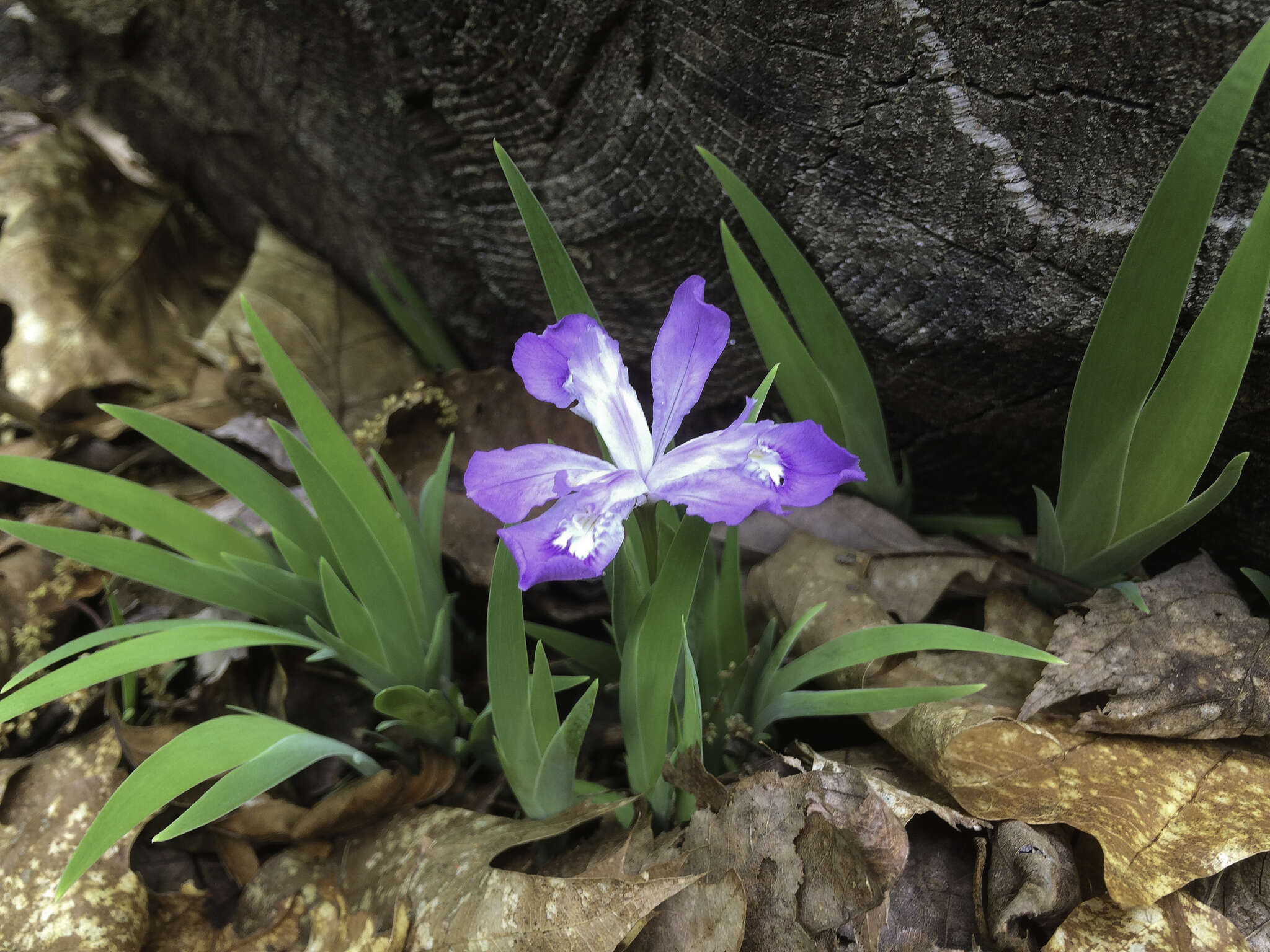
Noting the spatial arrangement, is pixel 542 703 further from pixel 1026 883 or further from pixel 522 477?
pixel 1026 883

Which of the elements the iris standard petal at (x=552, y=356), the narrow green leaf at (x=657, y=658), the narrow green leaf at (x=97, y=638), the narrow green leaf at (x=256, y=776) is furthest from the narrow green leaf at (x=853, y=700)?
the narrow green leaf at (x=97, y=638)

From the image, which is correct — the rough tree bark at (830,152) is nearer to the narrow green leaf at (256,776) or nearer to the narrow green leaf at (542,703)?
the narrow green leaf at (542,703)

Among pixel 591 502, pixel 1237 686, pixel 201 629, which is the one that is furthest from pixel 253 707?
pixel 1237 686

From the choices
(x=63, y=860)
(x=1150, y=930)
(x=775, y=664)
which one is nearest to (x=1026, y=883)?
(x=1150, y=930)

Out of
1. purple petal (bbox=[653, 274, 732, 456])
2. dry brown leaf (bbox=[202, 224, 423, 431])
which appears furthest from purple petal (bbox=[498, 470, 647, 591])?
dry brown leaf (bbox=[202, 224, 423, 431])

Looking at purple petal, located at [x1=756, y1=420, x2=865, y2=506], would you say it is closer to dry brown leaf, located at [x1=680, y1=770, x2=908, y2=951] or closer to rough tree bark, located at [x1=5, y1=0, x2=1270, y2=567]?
dry brown leaf, located at [x1=680, y1=770, x2=908, y2=951]

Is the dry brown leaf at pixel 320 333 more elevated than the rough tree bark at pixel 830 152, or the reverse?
the rough tree bark at pixel 830 152
